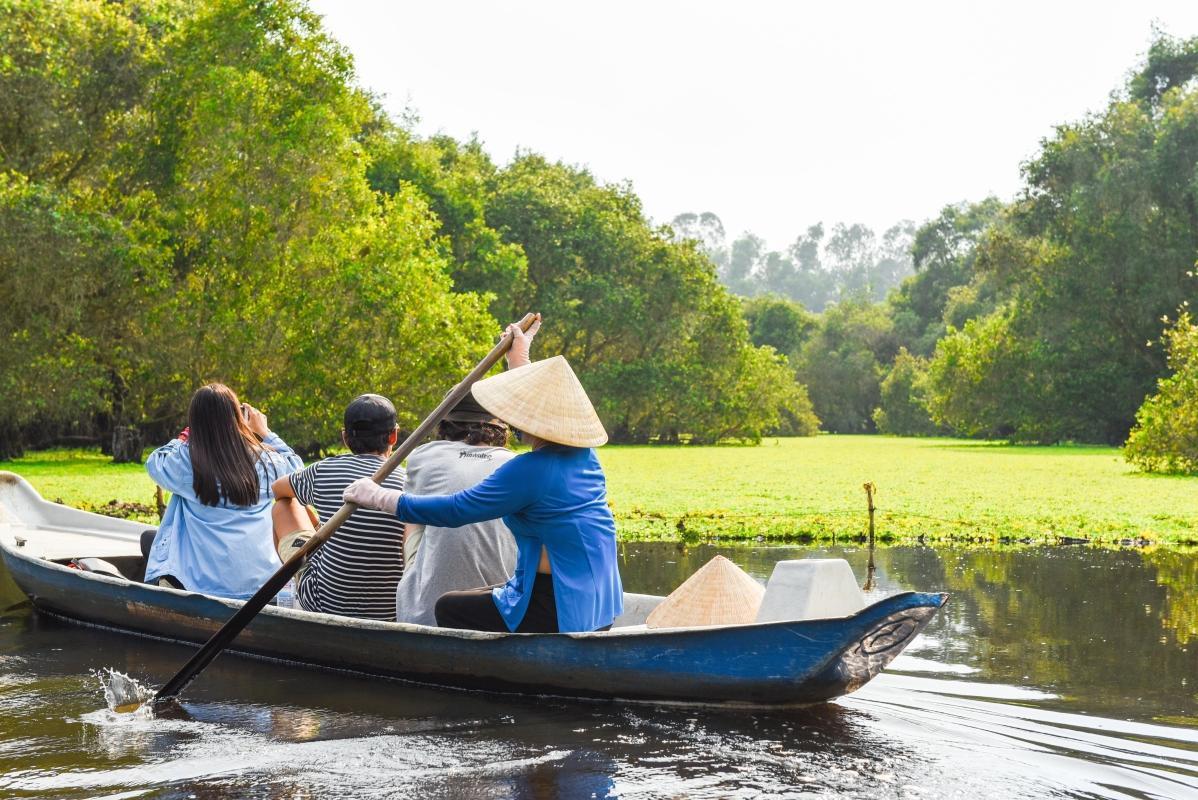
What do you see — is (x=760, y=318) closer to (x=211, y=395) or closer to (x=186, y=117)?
(x=186, y=117)

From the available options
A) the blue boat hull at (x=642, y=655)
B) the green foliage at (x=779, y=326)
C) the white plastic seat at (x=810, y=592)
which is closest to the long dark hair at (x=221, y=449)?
the blue boat hull at (x=642, y=655)

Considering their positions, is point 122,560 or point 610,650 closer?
point 610,650

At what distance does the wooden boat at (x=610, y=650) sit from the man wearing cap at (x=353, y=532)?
26 centimetres

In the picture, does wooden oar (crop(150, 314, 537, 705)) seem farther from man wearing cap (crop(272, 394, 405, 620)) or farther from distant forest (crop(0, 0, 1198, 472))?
distant forest (crop(0, 0, 1198, 472))

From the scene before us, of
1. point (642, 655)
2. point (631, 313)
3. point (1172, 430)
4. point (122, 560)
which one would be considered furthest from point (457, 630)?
point (631, 313)

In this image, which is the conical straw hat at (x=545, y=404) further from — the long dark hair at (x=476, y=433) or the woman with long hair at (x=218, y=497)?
the woman with long hair at (x=218, y=497)

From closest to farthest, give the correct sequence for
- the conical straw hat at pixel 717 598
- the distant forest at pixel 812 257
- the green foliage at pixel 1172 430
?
the conical straw hat at pixel 717 598, the green foliage at pixel 1172 430, the distant forest at pixel 812 257

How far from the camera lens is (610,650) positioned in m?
5.53

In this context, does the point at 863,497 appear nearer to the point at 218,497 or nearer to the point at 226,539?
the point at 226,539

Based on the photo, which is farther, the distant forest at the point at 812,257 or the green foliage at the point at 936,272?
the distant forest at the point at 812,257

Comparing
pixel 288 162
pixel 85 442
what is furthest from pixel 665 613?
pixel 85 442

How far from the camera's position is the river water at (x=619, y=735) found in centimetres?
469

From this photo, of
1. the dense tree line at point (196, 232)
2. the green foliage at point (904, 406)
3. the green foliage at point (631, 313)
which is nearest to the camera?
the dense tree line at point (196, 232)

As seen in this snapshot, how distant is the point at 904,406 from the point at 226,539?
5335cm
